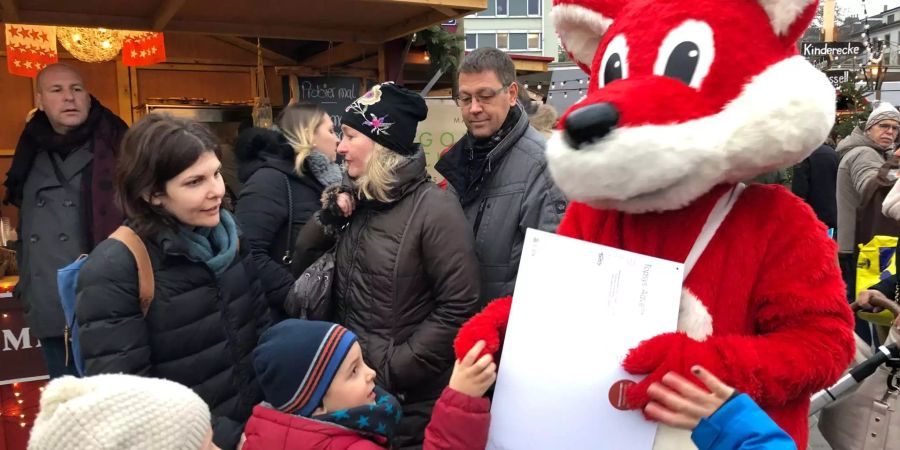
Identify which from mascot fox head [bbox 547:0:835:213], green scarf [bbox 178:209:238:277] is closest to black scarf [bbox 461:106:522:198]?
green scarf [bbox 178:209:238:277]

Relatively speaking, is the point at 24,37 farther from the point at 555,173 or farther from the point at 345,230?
the point at 555,173

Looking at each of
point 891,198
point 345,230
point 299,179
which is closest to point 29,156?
point 299,179

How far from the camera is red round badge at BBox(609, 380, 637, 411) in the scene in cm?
131

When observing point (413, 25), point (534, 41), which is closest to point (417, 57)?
point (413, 25)

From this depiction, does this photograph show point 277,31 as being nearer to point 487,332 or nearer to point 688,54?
point 487,332

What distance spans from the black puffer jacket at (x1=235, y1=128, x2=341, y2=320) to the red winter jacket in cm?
149

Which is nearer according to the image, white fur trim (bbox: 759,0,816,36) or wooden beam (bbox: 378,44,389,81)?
white fur trim (bbox: 759,0,816,36)

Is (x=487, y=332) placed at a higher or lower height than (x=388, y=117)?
lower

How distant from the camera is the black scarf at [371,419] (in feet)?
5.50

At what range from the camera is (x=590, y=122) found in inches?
50.3

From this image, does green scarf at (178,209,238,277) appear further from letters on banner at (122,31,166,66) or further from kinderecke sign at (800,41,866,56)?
kinderecke sign at (800,41,866,56)

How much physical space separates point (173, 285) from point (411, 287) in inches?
32.2

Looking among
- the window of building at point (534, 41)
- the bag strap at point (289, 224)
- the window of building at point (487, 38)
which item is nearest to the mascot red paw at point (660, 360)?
the bag strap at point (289, 224)

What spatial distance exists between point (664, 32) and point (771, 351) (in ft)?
2.28
